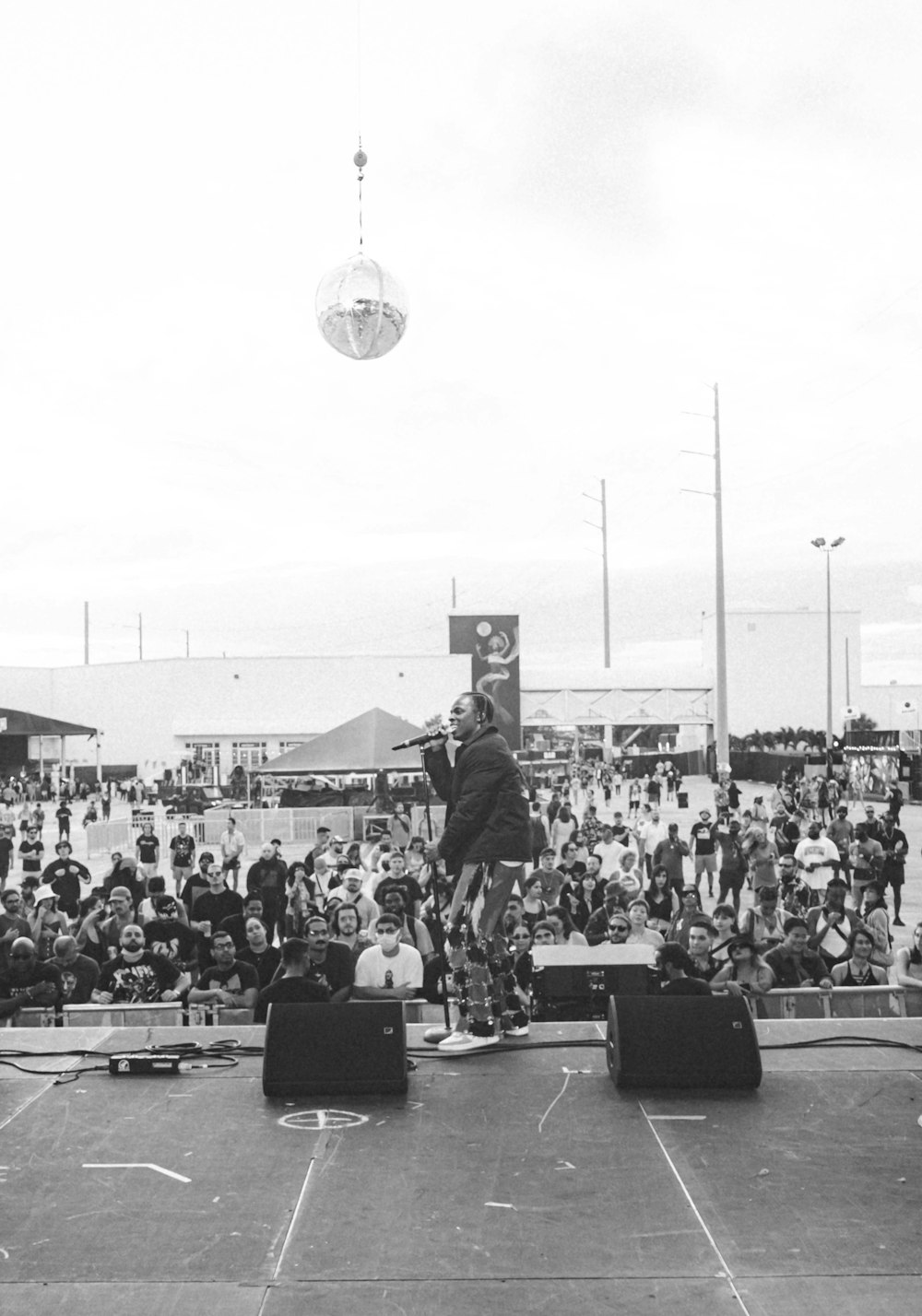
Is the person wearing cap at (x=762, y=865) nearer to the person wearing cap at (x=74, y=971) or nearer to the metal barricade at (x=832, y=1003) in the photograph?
the metal barricade at (x=832, y=1003)

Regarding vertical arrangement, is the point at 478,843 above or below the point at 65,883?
above

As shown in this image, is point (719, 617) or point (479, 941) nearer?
point (479, 941)

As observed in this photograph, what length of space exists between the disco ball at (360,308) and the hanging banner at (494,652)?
44.2 ft

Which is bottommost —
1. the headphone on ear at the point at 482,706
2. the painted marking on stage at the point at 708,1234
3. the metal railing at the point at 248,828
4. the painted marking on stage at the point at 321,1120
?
the metal railing at the point at 248,828

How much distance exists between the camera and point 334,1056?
509cm

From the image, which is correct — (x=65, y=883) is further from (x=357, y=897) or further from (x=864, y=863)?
(x=864, y=863)

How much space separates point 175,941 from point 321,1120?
18.8 ft

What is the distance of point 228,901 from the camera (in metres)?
11.8

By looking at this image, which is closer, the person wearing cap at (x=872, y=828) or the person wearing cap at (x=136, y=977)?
the person wearing cap at (x=136, y=977)

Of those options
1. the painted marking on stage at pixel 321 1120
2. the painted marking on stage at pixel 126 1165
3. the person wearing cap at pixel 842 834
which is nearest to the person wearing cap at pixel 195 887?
the painted marking on stage at pixel 321 1120

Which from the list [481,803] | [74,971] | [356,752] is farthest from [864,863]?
[481,803]

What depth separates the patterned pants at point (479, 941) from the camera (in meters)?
5.73

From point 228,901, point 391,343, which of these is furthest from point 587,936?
point 391,343

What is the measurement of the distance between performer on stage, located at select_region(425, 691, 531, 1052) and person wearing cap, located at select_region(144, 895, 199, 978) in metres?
4.44
